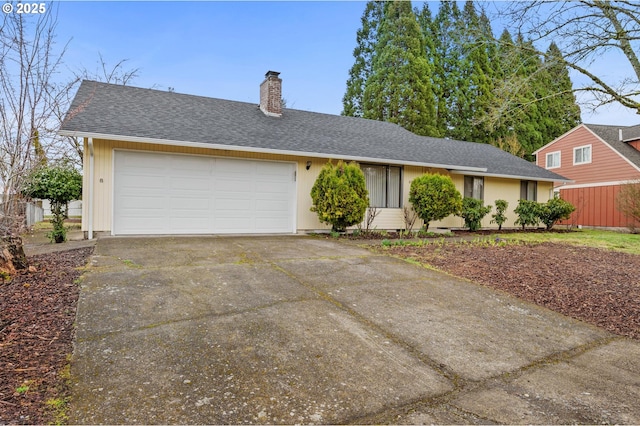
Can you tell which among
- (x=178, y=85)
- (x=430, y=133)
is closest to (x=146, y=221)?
(x=178, y=85)

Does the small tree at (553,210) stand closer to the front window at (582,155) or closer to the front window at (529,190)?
the front window at (529,190)

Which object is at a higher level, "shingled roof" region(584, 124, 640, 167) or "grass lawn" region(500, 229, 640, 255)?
"shingled roof" region(584, 124, 640, 167)

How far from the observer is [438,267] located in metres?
6.20

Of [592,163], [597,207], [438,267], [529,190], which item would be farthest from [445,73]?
[438,267]

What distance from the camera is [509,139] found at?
85.7 ft

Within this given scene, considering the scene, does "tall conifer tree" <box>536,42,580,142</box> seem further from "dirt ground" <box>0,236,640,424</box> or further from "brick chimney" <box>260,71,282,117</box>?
"brick chimney" <box>260,71,282,117</box>

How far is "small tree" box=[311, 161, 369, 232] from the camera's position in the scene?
30.3ft

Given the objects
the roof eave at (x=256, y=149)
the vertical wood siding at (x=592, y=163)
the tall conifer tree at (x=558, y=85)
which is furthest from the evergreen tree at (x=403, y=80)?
the tall conifer tree at (x=558, y=85)

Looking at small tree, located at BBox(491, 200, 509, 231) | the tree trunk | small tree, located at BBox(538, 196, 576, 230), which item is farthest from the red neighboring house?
the tree trunk

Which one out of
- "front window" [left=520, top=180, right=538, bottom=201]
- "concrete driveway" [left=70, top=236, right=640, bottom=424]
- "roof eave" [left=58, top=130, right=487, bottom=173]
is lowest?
"concrete driveway" [left=70, top=236, right=640, bottom=424]

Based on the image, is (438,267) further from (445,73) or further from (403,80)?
(445,73)

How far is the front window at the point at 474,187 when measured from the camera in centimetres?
1339

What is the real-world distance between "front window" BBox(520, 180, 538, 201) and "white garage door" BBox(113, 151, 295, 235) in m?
10.3

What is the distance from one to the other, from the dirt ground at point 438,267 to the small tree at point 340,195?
207 cm
